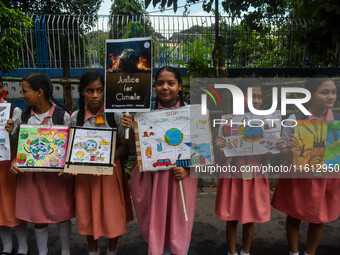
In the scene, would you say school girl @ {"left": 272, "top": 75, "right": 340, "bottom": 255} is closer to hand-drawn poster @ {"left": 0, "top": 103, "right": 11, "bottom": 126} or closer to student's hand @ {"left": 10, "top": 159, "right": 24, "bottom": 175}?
student's hand @ {"left": 10, "top": 159, "right": 24, "bottom": 175}

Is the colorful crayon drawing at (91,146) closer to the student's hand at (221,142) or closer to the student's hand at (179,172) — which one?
the student's hand at (179,172)

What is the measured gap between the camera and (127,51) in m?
2.21

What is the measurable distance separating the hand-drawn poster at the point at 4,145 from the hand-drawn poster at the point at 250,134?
172cm

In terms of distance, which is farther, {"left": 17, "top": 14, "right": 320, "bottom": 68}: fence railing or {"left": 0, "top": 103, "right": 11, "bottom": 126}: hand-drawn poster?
{"left": 17, "top": 14, "right": 320, "bottom": 68}: fence railing

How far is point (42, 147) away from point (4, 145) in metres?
0.37

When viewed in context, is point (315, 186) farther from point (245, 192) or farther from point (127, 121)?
point (127, 121)

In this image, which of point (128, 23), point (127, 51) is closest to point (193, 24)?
point (128, 23)

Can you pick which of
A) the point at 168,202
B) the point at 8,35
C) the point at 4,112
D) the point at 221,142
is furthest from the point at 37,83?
the point at 221,142

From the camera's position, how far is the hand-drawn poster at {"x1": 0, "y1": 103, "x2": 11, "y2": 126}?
8.11 feet

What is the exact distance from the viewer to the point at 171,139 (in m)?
2.30

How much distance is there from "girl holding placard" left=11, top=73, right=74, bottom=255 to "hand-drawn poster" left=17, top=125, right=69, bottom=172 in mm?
125

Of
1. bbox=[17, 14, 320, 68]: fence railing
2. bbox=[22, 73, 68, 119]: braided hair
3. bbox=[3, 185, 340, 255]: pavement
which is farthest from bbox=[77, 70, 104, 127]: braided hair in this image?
bbox=[17, 14, 320, 68]: fence railing

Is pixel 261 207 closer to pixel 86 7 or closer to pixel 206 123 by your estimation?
pixel 206 123

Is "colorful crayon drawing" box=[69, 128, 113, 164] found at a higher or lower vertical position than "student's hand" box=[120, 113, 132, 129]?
lower
